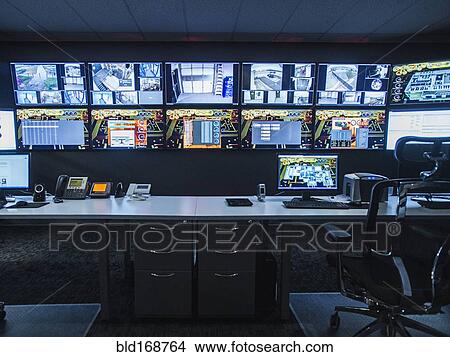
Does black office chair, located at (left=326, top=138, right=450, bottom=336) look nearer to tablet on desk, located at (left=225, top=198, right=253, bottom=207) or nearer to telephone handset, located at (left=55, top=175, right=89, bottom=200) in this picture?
tablet on desk, located at (left=225, top=198, right=253, bottom=207)

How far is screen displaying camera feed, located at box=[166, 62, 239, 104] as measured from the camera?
3.64m

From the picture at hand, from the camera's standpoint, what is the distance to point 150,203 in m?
2.70

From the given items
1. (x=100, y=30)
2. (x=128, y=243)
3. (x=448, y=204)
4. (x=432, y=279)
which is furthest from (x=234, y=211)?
(x=100, y=30)

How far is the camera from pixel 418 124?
3518mm

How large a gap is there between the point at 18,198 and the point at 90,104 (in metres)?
1.27

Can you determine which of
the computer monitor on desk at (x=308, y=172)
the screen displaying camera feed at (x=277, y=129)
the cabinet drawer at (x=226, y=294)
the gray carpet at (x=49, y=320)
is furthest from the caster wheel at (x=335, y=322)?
the screen displaying camera feed at (x=277, y=129)

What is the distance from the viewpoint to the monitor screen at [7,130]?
124 inches

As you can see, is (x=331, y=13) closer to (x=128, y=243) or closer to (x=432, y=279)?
(x=432, y=279)

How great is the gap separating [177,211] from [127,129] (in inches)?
67.4

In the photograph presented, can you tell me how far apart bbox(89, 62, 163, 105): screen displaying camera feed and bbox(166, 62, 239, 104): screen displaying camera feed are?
0.48 ft

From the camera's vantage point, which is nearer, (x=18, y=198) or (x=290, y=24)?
(x=18, y=198)

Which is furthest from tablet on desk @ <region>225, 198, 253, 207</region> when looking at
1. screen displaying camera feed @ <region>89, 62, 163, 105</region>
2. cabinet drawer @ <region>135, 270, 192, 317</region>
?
screen displaying camera feed @ <region>89, 62, 163, 105</region>

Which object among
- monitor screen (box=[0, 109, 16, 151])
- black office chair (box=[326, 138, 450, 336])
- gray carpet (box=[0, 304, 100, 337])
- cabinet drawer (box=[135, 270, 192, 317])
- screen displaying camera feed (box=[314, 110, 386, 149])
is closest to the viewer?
black office chair (box=[326, 138, 450, 336])

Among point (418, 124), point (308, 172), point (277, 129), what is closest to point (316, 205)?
point (308, 172)
